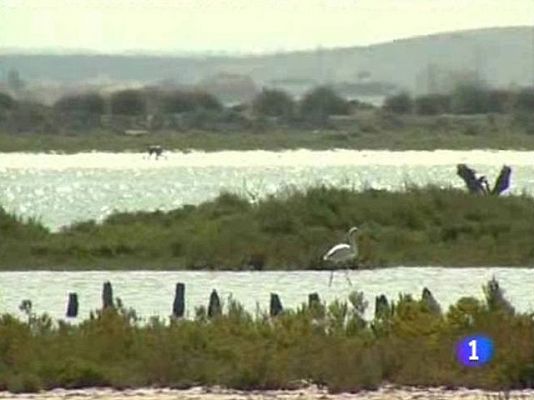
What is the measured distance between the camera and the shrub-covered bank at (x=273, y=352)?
50.8 feet

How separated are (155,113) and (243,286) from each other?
2157 inches

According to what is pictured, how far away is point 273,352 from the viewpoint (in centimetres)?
1628

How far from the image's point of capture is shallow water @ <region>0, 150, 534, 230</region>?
56812mm

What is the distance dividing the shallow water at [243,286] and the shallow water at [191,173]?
53.3 feet

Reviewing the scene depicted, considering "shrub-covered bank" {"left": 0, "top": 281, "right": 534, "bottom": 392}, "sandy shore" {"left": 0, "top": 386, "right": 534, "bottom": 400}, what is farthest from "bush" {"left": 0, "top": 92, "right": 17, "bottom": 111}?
"sandy shore" {"left": 0, "top": 386, "right": 534, "bottom": 400}

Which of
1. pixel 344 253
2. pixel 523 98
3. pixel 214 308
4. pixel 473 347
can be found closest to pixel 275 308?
pixel 214 308

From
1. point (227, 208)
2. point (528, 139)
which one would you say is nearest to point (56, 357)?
point (227, 208)

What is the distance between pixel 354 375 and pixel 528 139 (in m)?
60.2

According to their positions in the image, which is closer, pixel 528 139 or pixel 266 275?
pixel 266 275

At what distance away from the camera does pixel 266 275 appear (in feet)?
97.2

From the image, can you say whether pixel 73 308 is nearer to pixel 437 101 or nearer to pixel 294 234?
pixel 437 101

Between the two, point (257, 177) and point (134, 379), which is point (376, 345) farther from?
point (257, 177)

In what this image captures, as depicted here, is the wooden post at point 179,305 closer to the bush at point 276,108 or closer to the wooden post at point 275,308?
the wooden post at point 275,308

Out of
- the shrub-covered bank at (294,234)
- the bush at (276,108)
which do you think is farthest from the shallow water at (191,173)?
the shrub-covered bank at (294,234)
